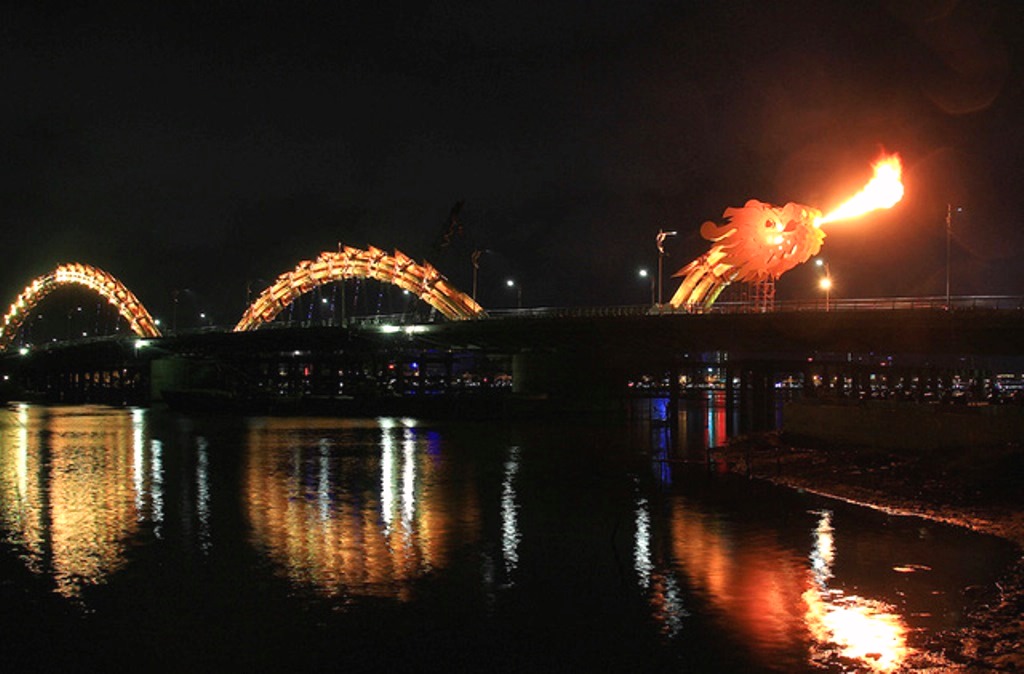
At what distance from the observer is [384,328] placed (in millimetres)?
115500

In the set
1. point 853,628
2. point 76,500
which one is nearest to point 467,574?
point 853,628

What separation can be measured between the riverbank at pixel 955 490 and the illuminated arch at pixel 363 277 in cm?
7650

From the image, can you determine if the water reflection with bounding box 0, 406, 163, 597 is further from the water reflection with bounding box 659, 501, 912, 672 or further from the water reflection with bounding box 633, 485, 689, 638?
the water reflection with bounding box 659, 501, 912, 672

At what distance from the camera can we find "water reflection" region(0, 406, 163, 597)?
85.9 feet

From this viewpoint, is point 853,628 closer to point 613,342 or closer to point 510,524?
point 510,524

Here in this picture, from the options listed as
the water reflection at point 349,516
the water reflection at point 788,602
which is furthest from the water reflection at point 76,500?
the water reflection at point 788,602

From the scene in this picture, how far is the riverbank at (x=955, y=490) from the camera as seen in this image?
1891 cm

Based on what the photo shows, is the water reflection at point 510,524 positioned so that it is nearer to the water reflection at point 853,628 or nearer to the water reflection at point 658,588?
the water reflection at point 658,588

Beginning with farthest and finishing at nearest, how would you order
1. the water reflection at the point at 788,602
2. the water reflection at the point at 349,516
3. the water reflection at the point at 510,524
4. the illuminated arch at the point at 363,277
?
the illuminated arch at the point at 363,277, the water reflection at the point at 510,524, the water reflection at the point at 349,516, the water reflection at the point at 788,602

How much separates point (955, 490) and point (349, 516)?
19441 mm

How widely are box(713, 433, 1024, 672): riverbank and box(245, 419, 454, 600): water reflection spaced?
35.7 feet

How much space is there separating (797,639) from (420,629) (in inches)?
259

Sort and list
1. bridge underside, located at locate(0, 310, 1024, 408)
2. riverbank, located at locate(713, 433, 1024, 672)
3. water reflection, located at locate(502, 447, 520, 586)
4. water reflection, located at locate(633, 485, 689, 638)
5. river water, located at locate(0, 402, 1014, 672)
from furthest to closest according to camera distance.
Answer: bridge underside, located at locate(0, 310, 1024, 408)
water reflection, located at locate(502, 447, 520, 586)
water reflection, located at locate(633, 485, 689, 638)
riverbank, located at locate(713, 433, 1024, 672)
river water, located at locate(0, 402, 1014, 672)

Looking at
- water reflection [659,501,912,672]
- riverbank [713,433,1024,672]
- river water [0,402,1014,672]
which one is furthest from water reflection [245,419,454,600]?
riverbank [713,433,1024,672]
